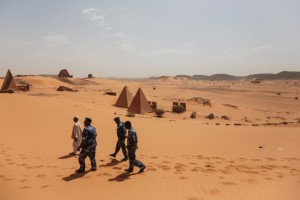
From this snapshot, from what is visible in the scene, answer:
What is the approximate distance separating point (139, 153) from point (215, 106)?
2383 centimetres

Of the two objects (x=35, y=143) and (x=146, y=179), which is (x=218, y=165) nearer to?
(x=146, y=179)

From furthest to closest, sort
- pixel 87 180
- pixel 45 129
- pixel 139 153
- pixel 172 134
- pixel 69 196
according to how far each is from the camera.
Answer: pixel 172 134 → pixel 45 129 → pixel 139 153 → pixel 87 180 → pixel 69 196

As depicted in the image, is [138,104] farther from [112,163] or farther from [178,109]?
[112,163]

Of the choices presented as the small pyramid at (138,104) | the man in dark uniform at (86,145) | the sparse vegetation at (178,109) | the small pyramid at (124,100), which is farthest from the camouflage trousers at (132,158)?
the sparse vegetation at (178,109)

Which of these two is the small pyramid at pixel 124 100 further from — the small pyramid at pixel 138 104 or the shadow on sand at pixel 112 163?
the shadow on sand at pixel 112 163

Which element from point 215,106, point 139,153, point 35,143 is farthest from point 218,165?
point 215,106

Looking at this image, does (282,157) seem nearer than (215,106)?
Yes

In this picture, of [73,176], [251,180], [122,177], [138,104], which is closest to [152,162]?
[122,177]

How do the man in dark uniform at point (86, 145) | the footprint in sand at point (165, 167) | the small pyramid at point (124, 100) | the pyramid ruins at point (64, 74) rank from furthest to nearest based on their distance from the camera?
the pyramid ruins at point (64, 74) → the small pyramid at point (124, 100) → the footprint in sand at point (165, 167) → the man in dark uniform at point (86, 145)

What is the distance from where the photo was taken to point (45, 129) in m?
12.5

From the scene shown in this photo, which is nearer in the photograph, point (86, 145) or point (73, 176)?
point (73, 176)

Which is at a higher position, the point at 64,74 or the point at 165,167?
the point at 64,74

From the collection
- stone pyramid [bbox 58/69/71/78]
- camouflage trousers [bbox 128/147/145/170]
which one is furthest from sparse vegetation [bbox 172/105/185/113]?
stone pyramid [bbox 58/69/71/78]

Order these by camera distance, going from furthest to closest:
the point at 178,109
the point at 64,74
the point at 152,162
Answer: the point at 64,74 < the point at 178,109 < the point at 152,162
